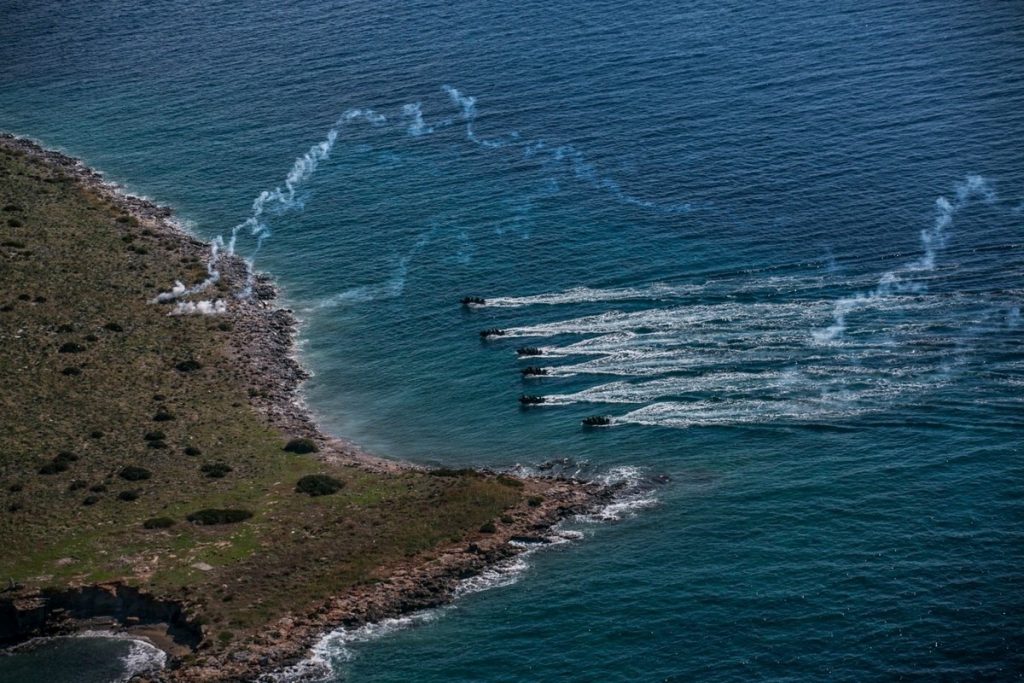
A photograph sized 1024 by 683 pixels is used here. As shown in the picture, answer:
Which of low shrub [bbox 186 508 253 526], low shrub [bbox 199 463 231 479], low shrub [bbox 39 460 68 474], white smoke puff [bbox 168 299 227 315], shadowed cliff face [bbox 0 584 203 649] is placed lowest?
shadowed cliff face [bbox 0 584 203 649]

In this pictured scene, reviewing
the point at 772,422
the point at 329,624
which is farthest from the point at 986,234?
the point at 329,624

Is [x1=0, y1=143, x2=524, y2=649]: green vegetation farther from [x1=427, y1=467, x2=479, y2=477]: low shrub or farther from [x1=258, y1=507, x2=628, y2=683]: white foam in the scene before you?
[x1=258, y1=507, x2=628, y2=683]: white foam

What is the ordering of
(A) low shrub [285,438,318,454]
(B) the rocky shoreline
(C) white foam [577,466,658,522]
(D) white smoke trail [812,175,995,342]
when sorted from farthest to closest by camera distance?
(D) white smoke trail [812,175,995,342]
(A) low shrub [285,438,318,454]
(C) white foam [577,466,658,522]
(B) the rocky shoreline

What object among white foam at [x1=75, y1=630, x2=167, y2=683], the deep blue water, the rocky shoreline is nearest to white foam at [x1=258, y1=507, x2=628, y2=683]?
the deep blue water

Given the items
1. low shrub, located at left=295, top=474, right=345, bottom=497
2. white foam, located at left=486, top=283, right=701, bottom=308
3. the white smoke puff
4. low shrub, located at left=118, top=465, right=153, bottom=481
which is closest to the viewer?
low shrub, located at left=295, top=474, right=345, bottom=497

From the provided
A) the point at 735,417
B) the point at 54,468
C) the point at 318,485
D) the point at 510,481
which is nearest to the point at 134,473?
the point at 54,468

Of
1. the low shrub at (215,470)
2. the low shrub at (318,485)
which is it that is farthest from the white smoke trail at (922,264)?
the low shrub at (215,470)
